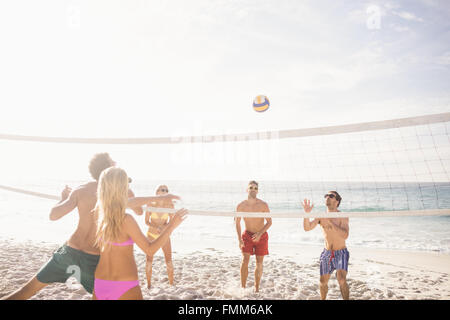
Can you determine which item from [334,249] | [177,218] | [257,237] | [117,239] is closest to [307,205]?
[334,249]

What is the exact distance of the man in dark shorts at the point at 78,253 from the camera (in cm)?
228

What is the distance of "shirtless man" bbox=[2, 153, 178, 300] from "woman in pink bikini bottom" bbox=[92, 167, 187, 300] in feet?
1.38

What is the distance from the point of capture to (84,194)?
2.38 meters

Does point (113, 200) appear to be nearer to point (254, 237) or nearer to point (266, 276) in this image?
point (254, 237)

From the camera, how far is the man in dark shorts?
7.47ft

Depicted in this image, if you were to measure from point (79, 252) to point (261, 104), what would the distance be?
4.44m

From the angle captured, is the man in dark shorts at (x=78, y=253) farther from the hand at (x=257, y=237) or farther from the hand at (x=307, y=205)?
the hand at (x=257, y=237)

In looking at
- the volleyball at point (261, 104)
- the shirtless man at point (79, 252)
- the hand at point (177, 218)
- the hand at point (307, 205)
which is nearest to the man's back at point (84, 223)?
the shirtless man at point (79, 252)

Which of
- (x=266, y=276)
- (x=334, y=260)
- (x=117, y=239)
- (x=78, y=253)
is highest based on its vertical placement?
(x=117, y=239)

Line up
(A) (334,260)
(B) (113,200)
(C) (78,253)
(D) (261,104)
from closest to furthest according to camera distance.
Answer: (B) (113,200)
(C) (78,253)
(A) (334,260)
(D) (261,104)

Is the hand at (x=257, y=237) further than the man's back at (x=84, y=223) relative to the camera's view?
Yes

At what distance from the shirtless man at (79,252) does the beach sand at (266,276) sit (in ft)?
6.18

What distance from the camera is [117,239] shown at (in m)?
1.83
